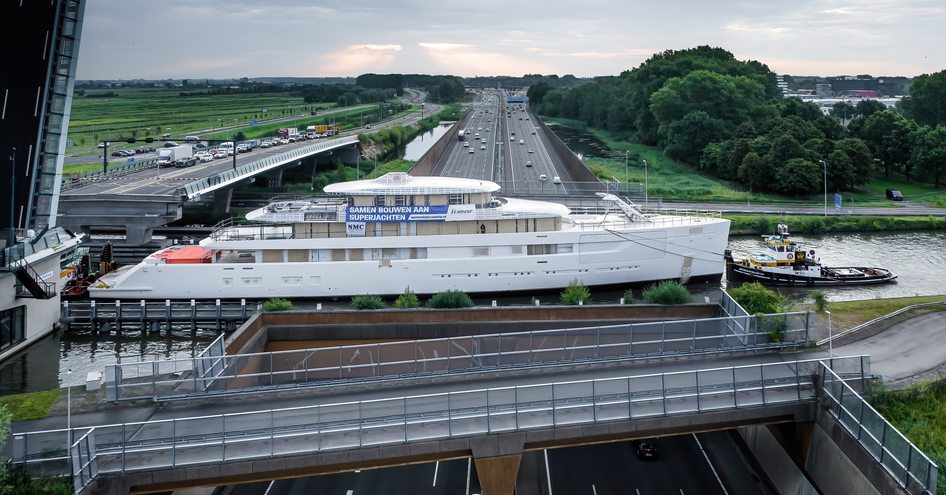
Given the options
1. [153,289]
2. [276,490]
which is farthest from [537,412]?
[153,289]

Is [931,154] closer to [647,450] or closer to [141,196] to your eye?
[141,196]

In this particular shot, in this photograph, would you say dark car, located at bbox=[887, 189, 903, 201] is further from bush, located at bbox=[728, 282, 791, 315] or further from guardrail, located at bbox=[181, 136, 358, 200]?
guardrail, located at bbox=[181, 136, 358, 200]

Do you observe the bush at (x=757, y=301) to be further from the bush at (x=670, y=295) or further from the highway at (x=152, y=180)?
the highway at (x=152, y=180)

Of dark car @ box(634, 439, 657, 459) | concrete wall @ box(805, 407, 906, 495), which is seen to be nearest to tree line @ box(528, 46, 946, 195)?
dark car @ box(634, 439, 657, 459)

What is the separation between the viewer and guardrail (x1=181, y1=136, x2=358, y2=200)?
53.6 meters

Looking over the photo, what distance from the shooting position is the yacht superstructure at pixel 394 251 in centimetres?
3938

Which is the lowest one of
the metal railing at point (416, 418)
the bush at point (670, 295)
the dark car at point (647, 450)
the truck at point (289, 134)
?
the dark car at point (647, 450)

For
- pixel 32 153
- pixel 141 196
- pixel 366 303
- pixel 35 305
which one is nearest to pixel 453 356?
pixel 366 303

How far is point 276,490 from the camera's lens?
20.0m

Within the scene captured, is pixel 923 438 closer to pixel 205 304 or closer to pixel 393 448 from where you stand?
pixel 393 448

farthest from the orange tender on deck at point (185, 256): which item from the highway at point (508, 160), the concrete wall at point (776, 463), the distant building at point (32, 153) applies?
the highway at point (508, 160)

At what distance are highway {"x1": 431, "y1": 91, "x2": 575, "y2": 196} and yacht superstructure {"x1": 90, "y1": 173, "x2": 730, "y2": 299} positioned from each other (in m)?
24.8

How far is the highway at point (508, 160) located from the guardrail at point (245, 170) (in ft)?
40.6

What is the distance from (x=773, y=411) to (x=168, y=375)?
14.0 meters
